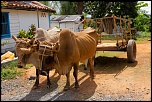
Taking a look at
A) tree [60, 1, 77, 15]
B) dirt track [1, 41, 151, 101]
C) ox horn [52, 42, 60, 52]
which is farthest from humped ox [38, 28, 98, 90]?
tree [60, 1, 77, 15]

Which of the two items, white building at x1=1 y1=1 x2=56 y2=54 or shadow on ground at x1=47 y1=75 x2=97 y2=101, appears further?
white building at x1=1 y1=1 x2=56 y2=54

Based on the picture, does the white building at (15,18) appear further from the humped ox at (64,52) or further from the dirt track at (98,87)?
the humped ox at (64,52)

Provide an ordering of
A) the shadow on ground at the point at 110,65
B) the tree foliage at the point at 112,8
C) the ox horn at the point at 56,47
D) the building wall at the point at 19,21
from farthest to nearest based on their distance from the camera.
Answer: the tree foliage at the point at 112,8, the building wall at the point at 19,21, the shadow on ground at the point at 110,65, the ox horn at the point at 56,47

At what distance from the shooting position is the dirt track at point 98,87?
4.89 m

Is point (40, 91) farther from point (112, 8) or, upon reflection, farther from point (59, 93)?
Result: point (112, 8)

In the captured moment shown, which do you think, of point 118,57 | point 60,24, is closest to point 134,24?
point 60,24

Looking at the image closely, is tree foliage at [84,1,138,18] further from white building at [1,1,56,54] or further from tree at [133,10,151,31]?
white building at [1,1,56,54]

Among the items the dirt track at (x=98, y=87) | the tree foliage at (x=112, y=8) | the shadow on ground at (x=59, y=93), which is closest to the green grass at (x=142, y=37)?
the tree foliage at (x=112, y=8)

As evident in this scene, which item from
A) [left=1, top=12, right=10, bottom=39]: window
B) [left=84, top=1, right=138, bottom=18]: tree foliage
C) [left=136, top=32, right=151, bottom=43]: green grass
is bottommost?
[left=136, top=32, right=151, bottom=43]: green grass

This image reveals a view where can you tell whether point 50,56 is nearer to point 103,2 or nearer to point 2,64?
point 2,64

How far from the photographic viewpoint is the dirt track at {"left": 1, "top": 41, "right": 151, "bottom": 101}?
4.89 meters

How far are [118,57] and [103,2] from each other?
1314 cm

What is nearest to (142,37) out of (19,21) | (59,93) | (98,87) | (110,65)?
(19,21)

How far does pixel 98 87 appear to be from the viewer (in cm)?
559
